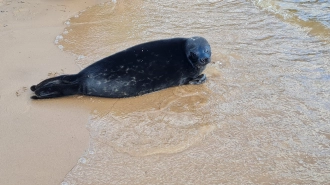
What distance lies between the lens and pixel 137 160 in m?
3.14

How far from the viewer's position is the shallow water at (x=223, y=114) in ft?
9.91

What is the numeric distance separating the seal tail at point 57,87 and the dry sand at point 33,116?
0.09m

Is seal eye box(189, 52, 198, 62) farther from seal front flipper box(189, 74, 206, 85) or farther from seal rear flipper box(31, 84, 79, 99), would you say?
seal rear flipper box(31, 84, 79, 99)

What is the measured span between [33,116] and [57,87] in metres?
0.43

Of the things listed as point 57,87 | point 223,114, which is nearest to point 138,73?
point 57,87

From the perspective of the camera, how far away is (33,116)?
3705mm

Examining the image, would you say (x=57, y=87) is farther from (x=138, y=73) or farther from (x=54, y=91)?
(x=138, y=73)

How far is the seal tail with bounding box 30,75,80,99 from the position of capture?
3951 mm

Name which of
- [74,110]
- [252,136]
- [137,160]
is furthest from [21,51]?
[252,136]

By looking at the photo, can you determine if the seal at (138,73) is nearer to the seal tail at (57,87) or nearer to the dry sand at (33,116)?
the seal tail at (57,87)

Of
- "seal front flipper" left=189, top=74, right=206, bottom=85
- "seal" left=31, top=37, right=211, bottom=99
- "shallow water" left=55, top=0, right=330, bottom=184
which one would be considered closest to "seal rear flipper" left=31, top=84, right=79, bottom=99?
"seal" left=31, top=37, right=211, bottom=99

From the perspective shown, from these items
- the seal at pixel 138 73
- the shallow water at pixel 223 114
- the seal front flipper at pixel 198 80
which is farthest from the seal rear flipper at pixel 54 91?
the seal front flipper at pixel 198 80

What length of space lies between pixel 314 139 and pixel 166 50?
75.7 inches

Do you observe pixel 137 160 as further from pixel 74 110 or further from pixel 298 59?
pixel 298 59
